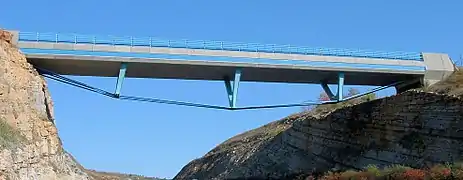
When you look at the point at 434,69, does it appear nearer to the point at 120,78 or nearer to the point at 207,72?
the point at 207,72

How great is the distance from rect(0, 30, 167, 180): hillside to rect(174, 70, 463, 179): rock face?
17.2 m

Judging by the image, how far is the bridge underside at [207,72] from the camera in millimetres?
31656

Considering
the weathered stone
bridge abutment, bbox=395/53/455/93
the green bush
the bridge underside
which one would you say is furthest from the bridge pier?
bridge abutment, bbox=395/53/455/93

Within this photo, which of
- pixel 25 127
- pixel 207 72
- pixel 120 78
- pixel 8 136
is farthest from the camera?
pixel 207 72

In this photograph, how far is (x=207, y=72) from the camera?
33.9m

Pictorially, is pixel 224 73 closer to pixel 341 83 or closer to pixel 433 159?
pixel 341 83

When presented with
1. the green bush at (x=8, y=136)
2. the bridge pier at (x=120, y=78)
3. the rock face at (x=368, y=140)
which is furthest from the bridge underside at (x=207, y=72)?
the green bush at (x=8, y=136)

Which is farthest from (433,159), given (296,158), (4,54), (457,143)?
(4,54)

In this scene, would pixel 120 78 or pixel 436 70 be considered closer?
pixel 120 78

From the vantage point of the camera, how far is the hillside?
26.5 metres

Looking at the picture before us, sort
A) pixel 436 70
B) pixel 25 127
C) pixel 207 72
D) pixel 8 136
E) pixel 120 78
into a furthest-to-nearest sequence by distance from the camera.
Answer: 1. pixel 436 70
2. pixel 207 72
3. pixel 120 78
4. pixel 25 127
5. pixel 8 136

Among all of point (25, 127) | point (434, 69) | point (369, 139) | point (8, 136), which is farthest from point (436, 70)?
point (8, 136)

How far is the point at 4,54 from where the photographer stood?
28953 millimetres

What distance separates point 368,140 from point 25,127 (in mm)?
19886
